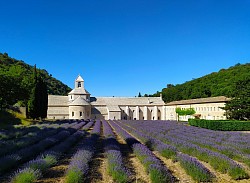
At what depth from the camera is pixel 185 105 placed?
56.0 metres

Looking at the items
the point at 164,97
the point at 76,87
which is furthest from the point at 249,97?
the point at 164,97

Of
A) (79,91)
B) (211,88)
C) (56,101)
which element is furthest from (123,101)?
(211,88)

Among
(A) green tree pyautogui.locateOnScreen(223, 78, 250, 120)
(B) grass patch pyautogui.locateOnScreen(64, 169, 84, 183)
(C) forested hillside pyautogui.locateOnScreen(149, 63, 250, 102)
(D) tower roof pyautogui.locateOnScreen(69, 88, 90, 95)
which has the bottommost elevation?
(B) grass patch pyautogui.locateOnScreen(64, 169, 84, 183)

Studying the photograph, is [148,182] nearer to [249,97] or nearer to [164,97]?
[249,97]

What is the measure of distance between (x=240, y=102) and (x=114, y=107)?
31.1m

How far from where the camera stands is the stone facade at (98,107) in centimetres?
5244

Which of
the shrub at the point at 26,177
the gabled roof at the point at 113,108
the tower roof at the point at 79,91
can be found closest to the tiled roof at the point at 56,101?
the tower roof at the point at 79,91

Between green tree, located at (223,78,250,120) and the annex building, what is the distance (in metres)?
9.96

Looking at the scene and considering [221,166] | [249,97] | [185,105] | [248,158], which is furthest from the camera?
[185,105]

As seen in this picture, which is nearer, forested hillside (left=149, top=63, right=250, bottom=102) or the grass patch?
the grass patch

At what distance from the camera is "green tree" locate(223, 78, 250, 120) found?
3208cm

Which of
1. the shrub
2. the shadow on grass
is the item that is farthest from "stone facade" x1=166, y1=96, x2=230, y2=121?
the shrub

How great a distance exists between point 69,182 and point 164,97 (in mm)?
82353

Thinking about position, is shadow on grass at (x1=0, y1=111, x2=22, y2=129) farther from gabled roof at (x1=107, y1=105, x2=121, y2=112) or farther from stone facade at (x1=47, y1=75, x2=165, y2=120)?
gabled roof at (x1=107, y1=105, x2=121, y2=112)
